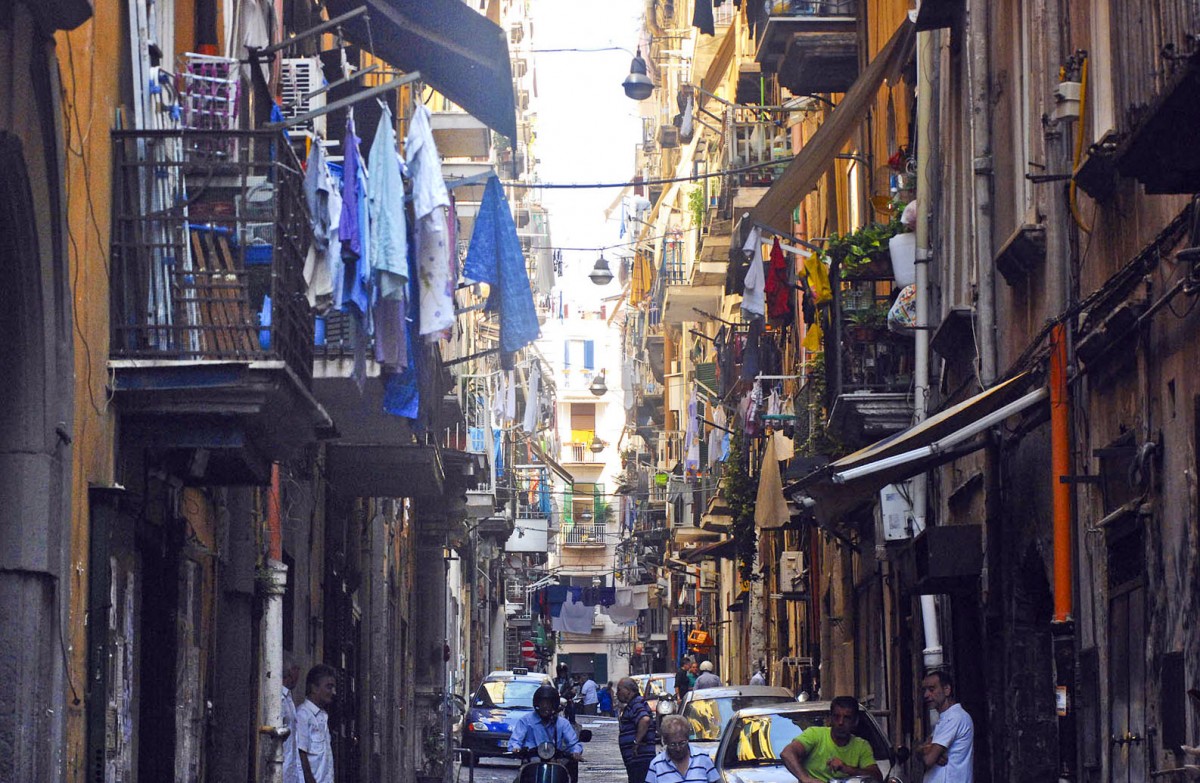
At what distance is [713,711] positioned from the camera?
21.2 metres

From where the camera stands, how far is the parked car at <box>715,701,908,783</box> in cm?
1622

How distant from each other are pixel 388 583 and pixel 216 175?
1686 centimetres

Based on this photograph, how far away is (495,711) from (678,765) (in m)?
23.8

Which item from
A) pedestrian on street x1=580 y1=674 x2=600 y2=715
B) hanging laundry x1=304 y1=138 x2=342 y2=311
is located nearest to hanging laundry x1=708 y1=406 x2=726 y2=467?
pedestrian on street x1=580 y1=674 x2=600 y2=715

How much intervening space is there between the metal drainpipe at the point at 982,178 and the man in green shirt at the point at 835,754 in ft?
9.19

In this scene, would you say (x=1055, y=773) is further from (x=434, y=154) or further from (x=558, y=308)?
(x=558, y=308)

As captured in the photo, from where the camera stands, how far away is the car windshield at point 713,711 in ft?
68.2

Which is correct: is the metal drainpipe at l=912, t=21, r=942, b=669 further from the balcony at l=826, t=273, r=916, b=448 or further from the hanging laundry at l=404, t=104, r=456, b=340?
the hanging laundry at l=404, t=104, r=456, b=340

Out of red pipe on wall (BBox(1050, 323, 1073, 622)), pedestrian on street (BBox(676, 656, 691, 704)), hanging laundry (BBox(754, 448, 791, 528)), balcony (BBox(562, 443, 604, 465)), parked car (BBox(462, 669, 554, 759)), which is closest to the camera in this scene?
red pipe on wall (BBox(1050, 323, 1073, 622))

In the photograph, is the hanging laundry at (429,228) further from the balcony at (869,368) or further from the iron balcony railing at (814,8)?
the iron balcony railing at (814,8)

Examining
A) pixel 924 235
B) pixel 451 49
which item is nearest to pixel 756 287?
pixel 924 235

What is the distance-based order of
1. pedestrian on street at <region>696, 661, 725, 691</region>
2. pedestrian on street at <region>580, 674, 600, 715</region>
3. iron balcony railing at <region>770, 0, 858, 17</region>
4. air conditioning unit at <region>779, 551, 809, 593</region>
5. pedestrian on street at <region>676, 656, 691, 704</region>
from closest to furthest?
iron balcony railing at <region>770, 0, 858, 17</region>
pedestrian on street at <region>696, 661, 725, 691</region>
air conditioning unit at <region>779, 551, 809, 593</region>
pedestrian on street at <region>676, 656, 691, 704</region>
pedestrian on street at <region>580, 674, 600, 715</region>

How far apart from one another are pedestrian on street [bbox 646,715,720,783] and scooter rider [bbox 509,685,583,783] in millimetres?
4062

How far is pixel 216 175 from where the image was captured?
1187cm
